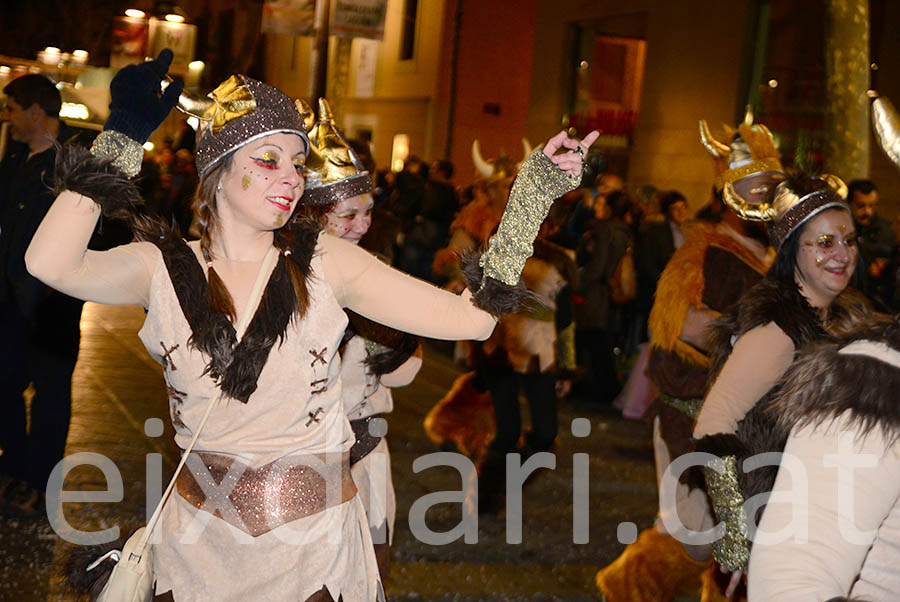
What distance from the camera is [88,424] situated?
7.64 meters

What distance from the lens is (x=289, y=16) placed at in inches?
597

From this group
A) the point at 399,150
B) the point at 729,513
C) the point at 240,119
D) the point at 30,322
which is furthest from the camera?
the point at 399,150

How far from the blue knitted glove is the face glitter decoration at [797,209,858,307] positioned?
230 cm

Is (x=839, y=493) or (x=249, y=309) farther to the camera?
(x=249, y=309)

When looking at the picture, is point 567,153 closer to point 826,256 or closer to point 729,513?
point 729,513

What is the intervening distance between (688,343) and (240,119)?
2655 mm

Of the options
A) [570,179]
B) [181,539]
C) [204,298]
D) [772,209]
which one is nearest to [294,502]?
[181,539]

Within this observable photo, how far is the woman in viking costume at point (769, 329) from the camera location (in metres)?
3.30

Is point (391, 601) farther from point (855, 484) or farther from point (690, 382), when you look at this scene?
point (855, 484)

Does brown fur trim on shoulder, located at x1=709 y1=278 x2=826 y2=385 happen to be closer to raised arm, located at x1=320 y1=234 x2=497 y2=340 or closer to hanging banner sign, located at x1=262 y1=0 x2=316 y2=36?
raised arm, located at x1=320 y1=234 x2=497 y2=340

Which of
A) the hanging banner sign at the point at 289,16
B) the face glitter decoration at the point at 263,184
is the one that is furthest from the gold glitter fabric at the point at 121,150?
the hanging banner sign at the point at 289,16

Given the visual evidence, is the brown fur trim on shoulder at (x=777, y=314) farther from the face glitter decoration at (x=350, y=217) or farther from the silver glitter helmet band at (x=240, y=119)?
the silver glitter helmet band at (x=240, y=119)

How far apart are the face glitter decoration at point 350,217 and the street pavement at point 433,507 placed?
161 cm

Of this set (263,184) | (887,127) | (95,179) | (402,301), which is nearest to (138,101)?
(95,179)
